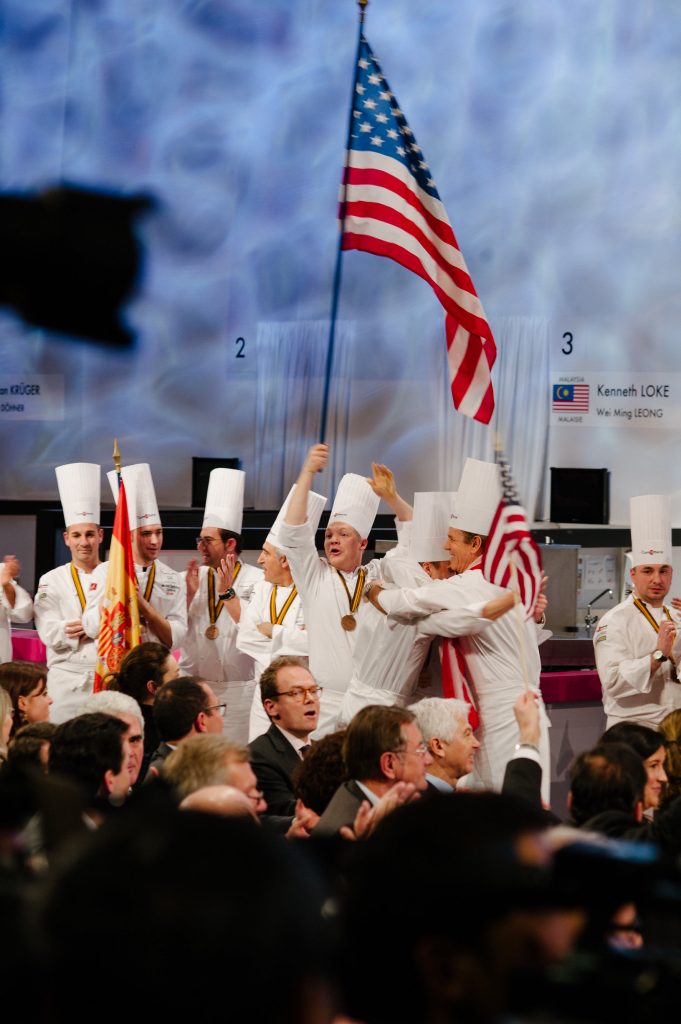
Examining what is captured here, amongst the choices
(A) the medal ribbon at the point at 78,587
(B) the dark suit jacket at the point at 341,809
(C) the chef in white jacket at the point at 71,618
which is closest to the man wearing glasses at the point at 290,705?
(B) the dark suit jacket at the point at 341,809

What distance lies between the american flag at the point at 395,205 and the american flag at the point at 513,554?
2.67 ft

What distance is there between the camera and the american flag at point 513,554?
4.36 m

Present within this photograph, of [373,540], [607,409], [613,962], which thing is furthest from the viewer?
[607,409]

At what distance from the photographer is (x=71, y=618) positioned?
6.45m

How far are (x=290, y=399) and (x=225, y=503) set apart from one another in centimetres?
686

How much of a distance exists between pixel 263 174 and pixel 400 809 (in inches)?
524

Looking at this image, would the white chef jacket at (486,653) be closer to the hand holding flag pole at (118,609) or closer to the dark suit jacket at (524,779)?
the hand holding flag pole at (118,609)

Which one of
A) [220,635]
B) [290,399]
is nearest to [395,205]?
[220,635]

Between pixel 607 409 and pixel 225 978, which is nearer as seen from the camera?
pixel 225 978

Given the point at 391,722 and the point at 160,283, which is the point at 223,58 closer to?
the point at 160,283

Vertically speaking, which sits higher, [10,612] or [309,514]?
[309,514]

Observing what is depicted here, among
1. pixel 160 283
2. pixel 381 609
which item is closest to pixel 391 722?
pixel 381 609

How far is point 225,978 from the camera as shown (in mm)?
842

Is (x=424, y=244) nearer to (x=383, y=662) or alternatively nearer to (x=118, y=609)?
(x=383, y=662)
